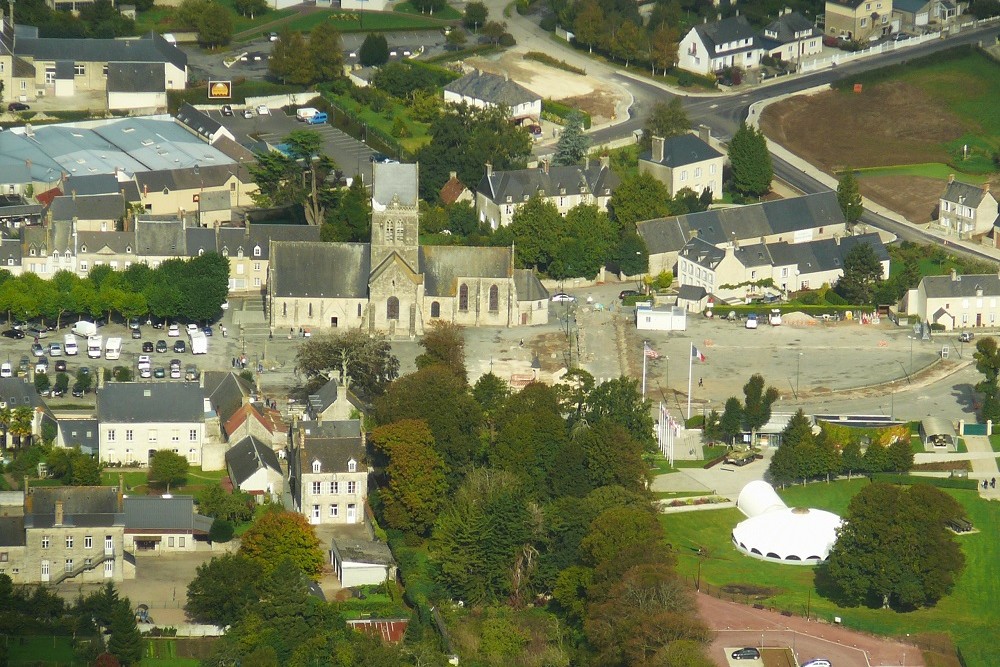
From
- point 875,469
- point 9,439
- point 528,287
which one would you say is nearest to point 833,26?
point 528,287

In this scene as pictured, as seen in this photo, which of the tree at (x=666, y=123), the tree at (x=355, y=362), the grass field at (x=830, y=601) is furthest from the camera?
the tree at (x=666, y=123)

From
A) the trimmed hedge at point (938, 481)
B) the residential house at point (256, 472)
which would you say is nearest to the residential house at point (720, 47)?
the trimmed hedge at point (938, 481)

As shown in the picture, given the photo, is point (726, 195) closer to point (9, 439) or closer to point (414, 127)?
point (414, 127)

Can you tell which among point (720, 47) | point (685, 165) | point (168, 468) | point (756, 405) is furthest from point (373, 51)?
point (168, 468)

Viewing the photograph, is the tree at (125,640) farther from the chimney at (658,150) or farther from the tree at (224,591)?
the chimney at (658,150)

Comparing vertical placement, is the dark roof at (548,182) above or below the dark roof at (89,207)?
above

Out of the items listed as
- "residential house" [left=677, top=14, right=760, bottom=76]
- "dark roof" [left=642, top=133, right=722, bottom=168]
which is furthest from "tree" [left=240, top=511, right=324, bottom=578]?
"residential house" [left=677, top=14, right=760, bottom=76]
